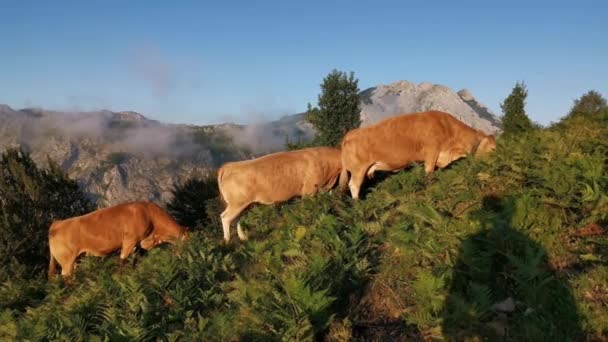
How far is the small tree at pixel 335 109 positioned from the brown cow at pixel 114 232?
139 ft

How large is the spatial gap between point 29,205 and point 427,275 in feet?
125

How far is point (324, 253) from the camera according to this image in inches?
270

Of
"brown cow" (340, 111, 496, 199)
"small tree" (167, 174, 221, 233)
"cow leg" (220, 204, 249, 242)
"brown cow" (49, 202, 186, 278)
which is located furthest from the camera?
"small tree" (167, 174, 221, 233)

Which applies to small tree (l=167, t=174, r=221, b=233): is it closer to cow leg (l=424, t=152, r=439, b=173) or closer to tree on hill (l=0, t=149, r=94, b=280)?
tree on hill (l=0, t=149, r=94, b=280)

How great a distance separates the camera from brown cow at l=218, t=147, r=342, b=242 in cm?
1338

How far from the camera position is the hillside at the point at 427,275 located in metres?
4.59

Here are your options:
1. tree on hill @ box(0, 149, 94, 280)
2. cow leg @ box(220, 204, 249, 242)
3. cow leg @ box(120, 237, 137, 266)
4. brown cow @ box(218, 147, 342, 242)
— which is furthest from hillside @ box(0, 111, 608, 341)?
tree on hill @ box(0, 149, 94, 280)

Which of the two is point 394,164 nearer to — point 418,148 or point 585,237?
point 418,148

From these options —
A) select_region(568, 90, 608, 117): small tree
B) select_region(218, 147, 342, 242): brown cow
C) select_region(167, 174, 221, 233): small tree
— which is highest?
select_region(568, 90, 608, 117): small tree

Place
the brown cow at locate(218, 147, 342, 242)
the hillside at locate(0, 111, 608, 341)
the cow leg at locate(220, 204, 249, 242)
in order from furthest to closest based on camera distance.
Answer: the brown cow at locate(218, 147, 342, 242), the cow leg at locate(220, 204, 249, 242), the hillside at locate(0, 111, 608, 341)

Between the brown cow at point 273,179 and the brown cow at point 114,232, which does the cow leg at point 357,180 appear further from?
the brown cow at point 114,232

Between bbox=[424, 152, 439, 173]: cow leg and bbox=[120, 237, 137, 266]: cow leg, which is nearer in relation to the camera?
bbox=[424, 152, 439, 173]: cow leg

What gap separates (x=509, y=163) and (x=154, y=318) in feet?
19.2

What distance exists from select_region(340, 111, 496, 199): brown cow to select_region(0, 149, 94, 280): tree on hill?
25.6 meters
